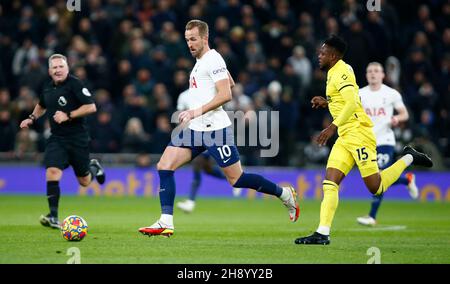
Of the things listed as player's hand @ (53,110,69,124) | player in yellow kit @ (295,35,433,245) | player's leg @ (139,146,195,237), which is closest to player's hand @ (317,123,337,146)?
player in yellow kit @ (295,35,433,245)

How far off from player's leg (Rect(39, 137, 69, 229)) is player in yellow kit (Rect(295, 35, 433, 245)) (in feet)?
12.7

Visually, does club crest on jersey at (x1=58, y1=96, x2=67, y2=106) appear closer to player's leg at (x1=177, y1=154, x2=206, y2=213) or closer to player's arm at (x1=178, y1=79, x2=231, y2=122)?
player's arm at (x1=178, y1=79, x2=231, y2=122)

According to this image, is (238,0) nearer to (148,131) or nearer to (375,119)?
(148,131)

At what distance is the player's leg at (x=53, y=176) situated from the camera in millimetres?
12484

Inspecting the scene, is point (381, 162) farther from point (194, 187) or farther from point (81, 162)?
point (81, 162)

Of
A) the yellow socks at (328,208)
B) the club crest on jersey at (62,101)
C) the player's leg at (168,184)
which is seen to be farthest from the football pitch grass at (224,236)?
the club crest on jersey at (62,101)

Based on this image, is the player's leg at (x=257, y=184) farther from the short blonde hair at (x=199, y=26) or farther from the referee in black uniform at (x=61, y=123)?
the referee in black uniform at (x=61, y=123)

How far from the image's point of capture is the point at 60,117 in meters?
12.3

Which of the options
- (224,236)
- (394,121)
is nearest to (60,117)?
(224,236)

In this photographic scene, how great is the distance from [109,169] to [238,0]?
19.9ft

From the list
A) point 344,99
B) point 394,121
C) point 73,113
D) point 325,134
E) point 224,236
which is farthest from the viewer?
point 394,121

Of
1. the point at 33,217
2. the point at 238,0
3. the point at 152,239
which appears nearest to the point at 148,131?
the point at 238,0

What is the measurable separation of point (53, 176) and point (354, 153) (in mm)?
4492

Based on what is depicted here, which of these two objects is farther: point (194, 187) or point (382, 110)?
point (194, 187)
